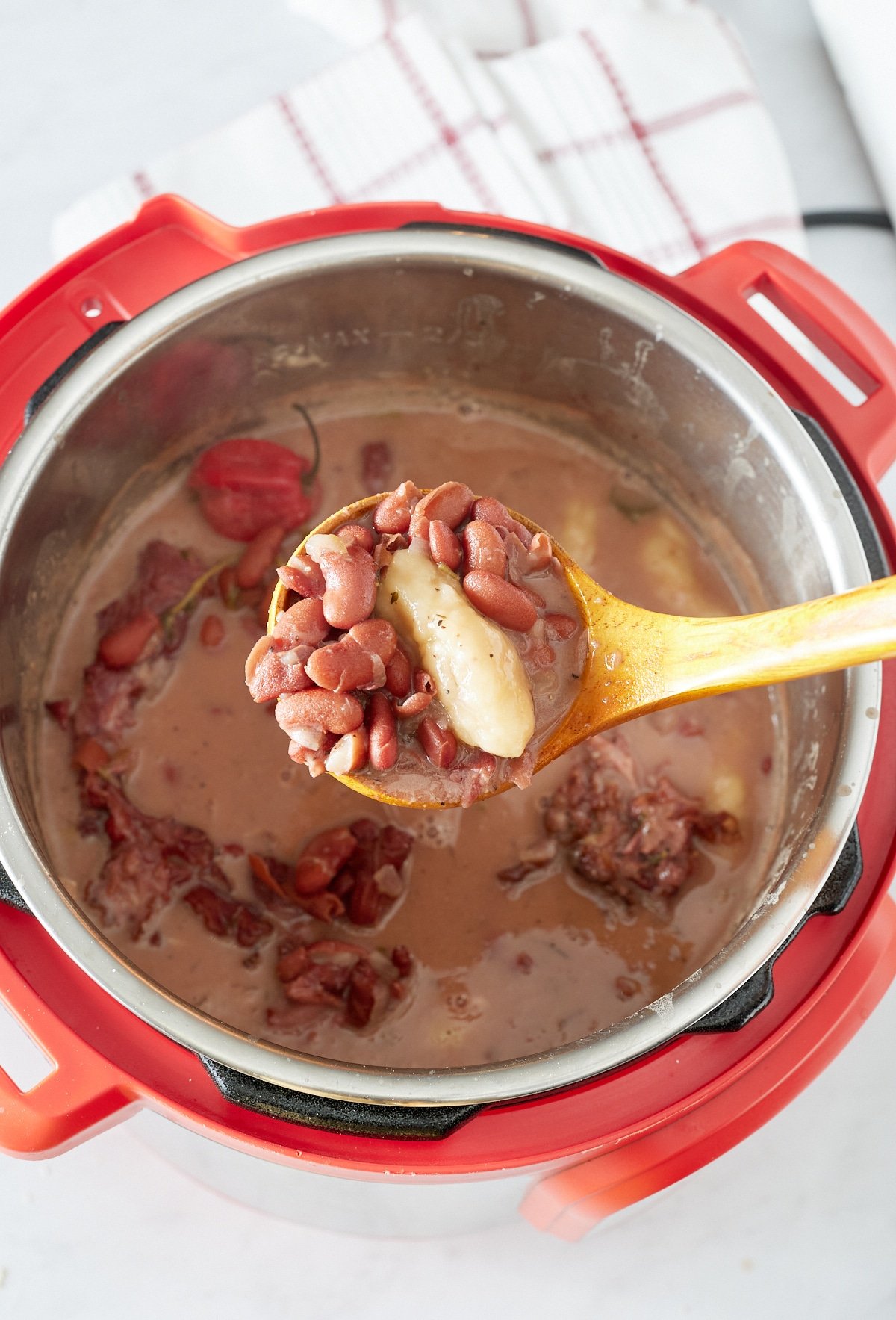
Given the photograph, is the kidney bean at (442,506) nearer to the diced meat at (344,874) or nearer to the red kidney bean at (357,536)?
the red kidney bean at (357,536)

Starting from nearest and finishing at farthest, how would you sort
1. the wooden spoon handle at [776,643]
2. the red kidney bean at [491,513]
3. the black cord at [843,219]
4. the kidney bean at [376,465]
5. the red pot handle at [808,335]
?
1. the wooden spoon handle at [776,643]
2. the red kidney bean at [491,513]
3. the red pot handle at [808,335]
4. the kidney bean at [376,465]
5. the black cord at [843,219]

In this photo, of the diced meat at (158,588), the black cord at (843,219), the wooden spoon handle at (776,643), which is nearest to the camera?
the wooden spoon handle at (776,643)

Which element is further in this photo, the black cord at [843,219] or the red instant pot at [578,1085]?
the black cord at [843,219]

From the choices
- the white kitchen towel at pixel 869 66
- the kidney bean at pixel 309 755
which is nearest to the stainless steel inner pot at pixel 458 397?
the kidney bean at pixel 309 755

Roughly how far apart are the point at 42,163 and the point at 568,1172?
163 centimetres

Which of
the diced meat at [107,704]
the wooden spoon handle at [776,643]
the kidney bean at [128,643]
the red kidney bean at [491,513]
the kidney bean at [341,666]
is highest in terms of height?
the kidney bean at [128,643]

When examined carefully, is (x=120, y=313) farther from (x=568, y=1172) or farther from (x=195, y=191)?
(x=568, y=1172)

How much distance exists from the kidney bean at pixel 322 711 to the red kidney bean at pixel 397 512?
20 centimetres

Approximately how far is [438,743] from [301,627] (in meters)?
0.17

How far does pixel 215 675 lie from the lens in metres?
1.54

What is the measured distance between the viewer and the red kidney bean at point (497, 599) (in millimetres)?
1131

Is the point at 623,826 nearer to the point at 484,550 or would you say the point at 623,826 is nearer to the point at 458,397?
the point at 484,550

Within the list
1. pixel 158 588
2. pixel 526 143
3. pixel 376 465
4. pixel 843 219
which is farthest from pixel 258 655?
pixel 843 219

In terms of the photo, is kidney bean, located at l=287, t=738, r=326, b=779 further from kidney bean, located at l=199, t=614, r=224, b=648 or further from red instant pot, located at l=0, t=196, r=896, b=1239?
kidney bean, located at l=199, t=614, r=224, b=648
